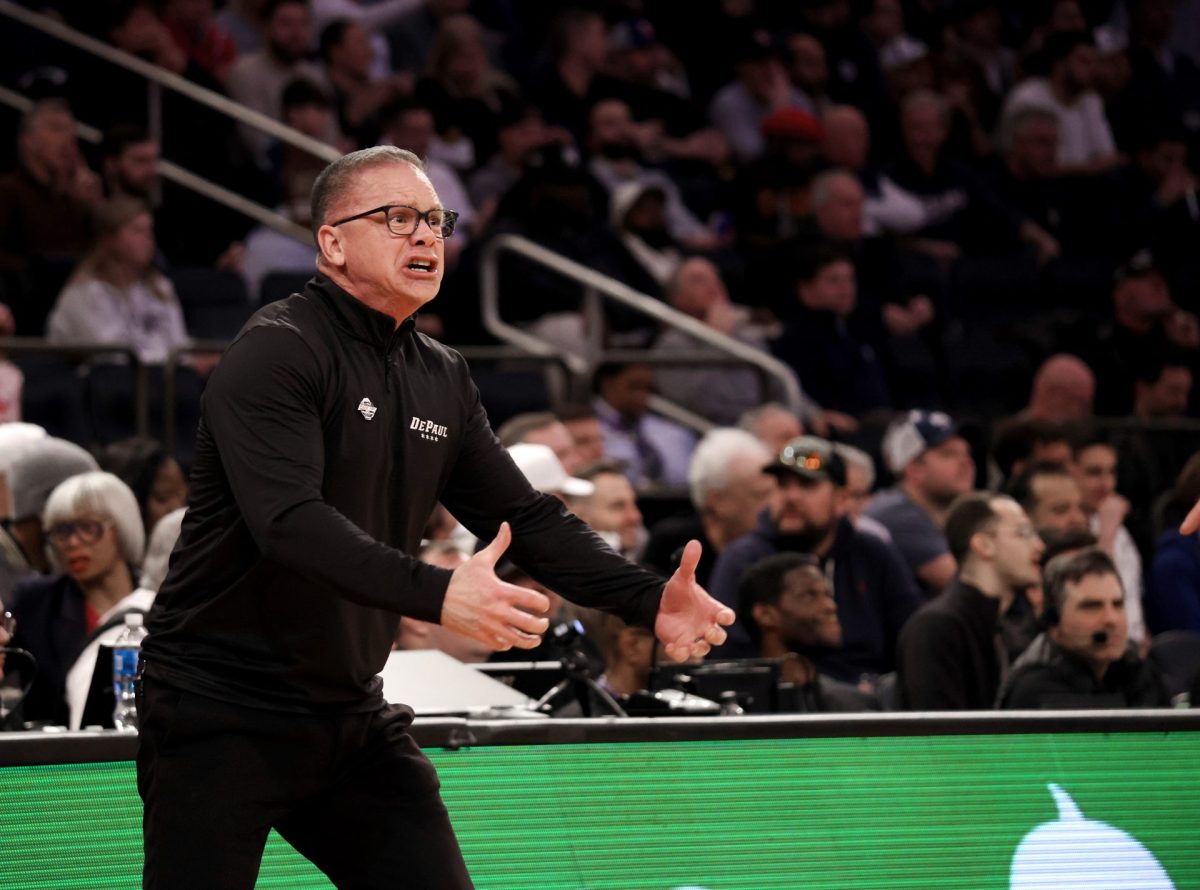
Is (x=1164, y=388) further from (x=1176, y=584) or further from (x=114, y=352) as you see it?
(x=114, y=352)

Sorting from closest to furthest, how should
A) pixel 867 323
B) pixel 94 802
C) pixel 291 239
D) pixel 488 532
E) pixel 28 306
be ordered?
1. pixel 488 532
2. pixel 94 802
3. pixel 28 306
4. pixel 291 239
5. pixel 867 323

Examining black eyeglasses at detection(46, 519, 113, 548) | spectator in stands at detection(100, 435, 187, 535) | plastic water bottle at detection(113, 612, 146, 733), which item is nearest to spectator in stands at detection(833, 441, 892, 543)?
spectator in stands at detection(100, 435, 187, 535)

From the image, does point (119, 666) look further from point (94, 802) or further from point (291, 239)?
point (291, 239)

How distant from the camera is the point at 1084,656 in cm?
597

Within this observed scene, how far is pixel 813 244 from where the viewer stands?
33.7 ft

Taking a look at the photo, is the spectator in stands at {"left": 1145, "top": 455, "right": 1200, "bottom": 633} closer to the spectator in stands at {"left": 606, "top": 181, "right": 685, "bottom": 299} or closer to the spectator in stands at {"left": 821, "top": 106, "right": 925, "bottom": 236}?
the spectator in stands at {"left": 606, "top": 181, "right": 685, "bottom": 299}

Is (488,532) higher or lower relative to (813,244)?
lower

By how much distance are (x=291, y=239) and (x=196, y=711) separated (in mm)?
6755

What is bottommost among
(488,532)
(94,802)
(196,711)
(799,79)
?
(94,802)

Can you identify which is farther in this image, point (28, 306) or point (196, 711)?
point (28, 306)

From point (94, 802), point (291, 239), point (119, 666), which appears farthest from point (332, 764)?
point (291, 239)

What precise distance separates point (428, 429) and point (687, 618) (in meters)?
0.54

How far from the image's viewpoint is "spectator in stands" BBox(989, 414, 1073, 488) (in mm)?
8688

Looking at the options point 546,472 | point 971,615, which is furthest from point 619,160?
point 971,615
